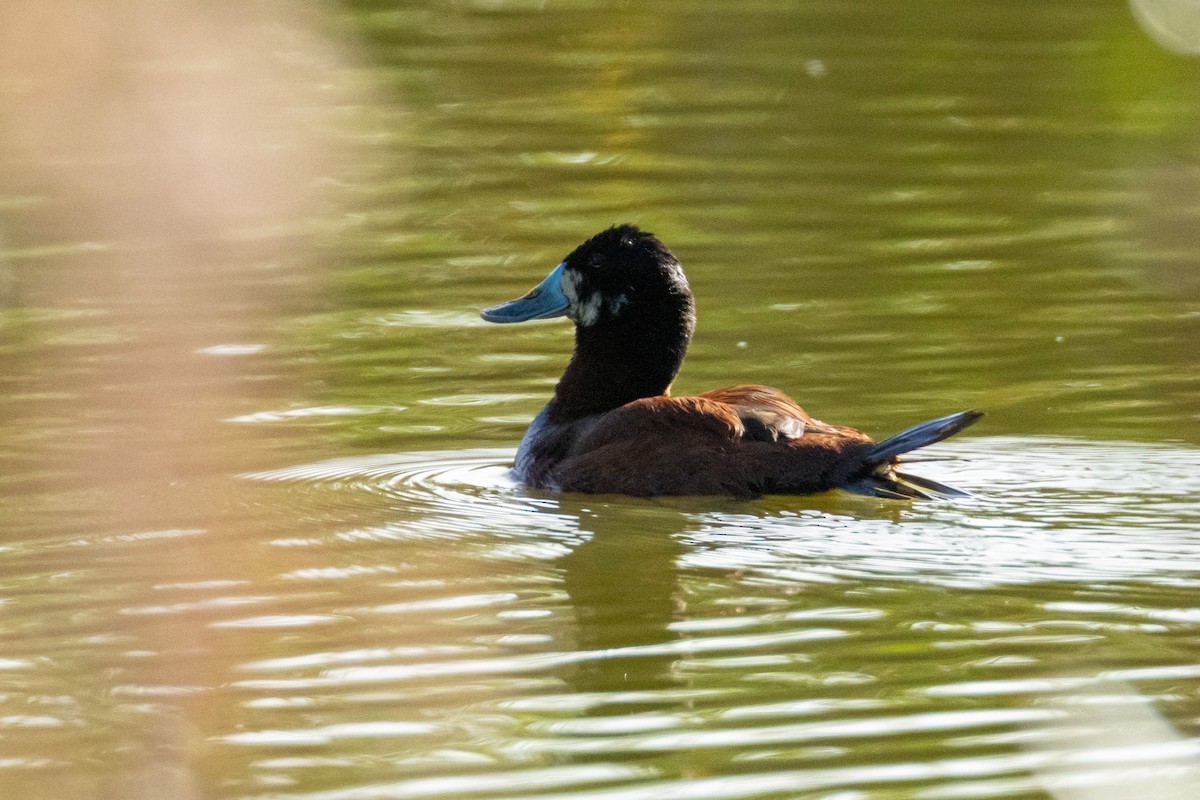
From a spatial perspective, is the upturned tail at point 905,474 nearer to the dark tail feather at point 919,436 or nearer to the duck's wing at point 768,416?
the dark tail feather at point 919,436

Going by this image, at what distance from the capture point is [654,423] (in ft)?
22.7

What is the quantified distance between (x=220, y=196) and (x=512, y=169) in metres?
9.89

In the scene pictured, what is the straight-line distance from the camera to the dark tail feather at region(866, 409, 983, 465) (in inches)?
253

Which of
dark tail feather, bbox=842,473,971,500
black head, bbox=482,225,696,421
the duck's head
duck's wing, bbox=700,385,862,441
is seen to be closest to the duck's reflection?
duck's wing, bbox=700,385,862,441

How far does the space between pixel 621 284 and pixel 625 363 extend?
0.31 metres

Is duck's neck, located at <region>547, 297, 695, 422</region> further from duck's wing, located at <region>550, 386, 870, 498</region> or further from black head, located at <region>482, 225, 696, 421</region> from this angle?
duck's wing, located at <region>550, 386, 870, 498</region>

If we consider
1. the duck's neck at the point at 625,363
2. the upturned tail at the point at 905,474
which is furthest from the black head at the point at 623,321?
the upturned tail at the point at 905,474

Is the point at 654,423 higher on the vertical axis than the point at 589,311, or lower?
lower

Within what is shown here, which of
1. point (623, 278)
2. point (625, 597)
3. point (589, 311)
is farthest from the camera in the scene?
point (589, 311)

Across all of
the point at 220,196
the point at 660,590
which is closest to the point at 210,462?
the point at 660,590

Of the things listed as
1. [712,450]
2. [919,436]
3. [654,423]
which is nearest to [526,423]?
[654,423]

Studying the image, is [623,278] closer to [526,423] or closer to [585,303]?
[585,303]

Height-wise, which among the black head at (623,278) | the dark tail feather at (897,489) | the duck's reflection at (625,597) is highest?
the black head at (623,278)

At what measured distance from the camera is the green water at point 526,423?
4141mm
